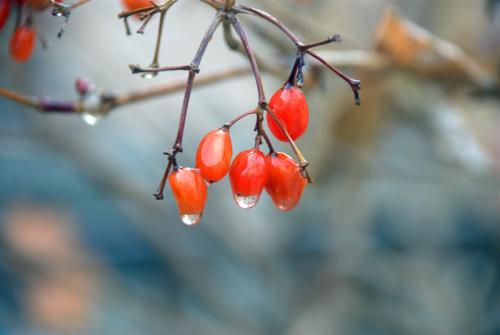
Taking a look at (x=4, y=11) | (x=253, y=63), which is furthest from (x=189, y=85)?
(x=4, y=11)

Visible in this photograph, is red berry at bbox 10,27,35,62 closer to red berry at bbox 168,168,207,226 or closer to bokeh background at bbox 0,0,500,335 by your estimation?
red berry at bbox 168,168,207,226

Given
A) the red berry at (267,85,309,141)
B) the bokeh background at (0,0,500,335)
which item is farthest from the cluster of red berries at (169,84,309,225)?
the bokeh background at (0,0,500,335)

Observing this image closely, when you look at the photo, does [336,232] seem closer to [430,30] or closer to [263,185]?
[430,30]

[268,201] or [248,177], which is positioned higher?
[268,201]

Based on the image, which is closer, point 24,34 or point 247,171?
point 247,171

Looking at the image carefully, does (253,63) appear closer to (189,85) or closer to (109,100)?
(189,85)

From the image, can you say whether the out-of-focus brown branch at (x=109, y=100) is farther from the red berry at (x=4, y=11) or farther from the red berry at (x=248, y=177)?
the red berry at (x=248, y=177)

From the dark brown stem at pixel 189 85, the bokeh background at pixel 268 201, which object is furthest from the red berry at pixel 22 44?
the bokeh background at pixel 268 201
